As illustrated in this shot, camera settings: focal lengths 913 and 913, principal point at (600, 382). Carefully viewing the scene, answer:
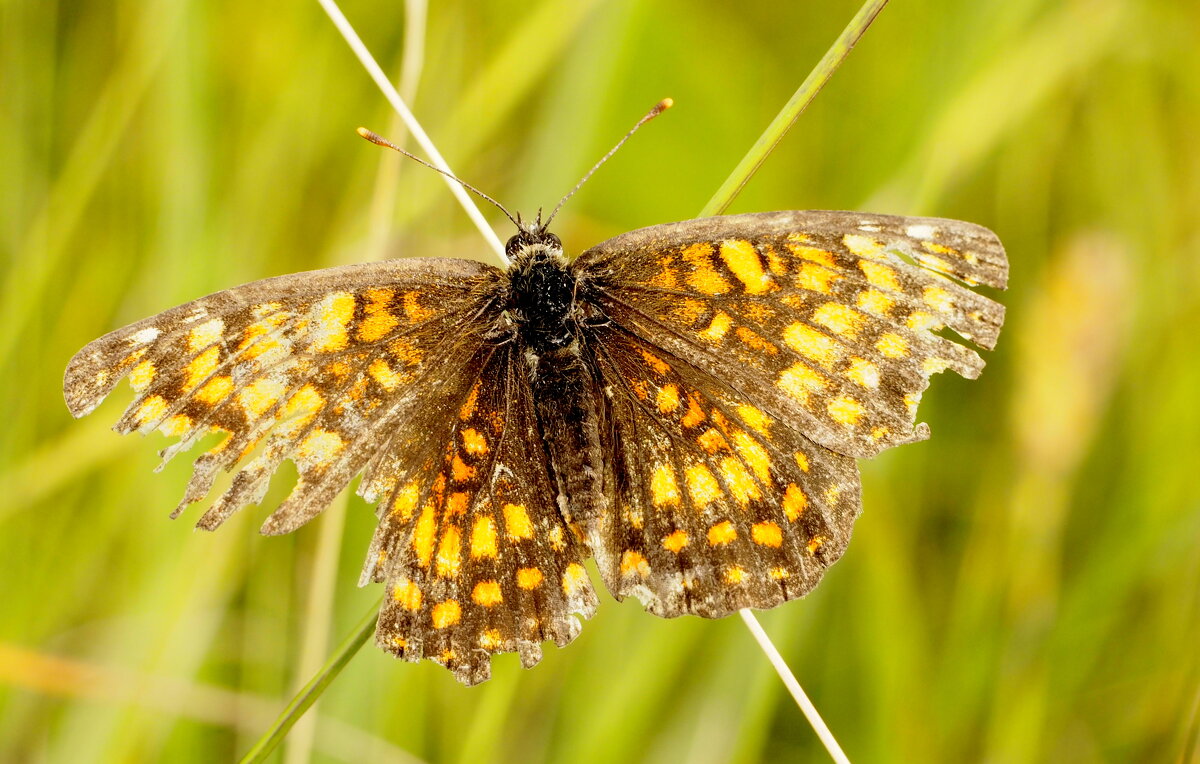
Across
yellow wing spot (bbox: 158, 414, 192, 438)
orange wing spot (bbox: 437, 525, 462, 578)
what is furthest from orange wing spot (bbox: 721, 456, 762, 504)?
yellow wing spot (bbox: 158, 414, 192, 438)

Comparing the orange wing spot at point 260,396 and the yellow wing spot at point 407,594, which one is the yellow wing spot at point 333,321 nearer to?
the orange wing spot at point 260,396

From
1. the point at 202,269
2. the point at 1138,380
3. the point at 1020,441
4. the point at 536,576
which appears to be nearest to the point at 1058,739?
the point at 1020,441

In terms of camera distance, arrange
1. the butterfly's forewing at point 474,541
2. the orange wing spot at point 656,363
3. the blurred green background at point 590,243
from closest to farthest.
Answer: the butterfly's forewing at point 474,541 → the orange wing spot at point 656,363 → the blurred green background at point 590,243

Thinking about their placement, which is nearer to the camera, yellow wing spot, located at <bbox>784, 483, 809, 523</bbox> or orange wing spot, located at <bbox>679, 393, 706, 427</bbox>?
yellow wing spot, located at <bbox>784, 483, 809, 523</bbox>

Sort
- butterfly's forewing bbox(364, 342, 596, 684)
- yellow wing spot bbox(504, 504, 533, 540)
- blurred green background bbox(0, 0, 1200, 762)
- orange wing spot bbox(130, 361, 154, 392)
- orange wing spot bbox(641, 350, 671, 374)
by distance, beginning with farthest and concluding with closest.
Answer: blurred green background bbox(0, 0, 1200, 762) < orange wing spot bbox(641, 350, 671, 374) < yellow wing spot bbox(504, 504, 533, 540) < butterfly's forewing bbox(364, 342, 596, 684) < orange wing spot bbox(130, 361, 154, 392)

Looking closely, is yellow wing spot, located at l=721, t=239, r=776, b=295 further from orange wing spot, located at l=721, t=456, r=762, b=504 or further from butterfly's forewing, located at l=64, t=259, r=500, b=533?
butterfly's forewing, located at l=64, t=259, r=500, b=533

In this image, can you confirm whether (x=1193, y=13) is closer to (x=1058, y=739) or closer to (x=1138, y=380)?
(x=1138, y=380)

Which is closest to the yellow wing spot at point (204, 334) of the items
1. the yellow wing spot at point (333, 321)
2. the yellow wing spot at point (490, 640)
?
the yellow wing spot at point (333, 321)
